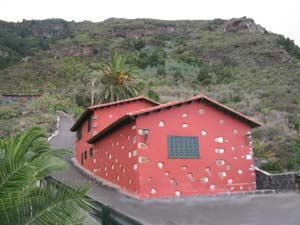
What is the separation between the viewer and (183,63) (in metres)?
71.2

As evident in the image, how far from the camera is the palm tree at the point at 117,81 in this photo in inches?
1519

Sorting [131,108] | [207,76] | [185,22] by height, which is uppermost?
[185,22]

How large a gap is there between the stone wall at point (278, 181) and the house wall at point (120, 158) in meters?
5.64

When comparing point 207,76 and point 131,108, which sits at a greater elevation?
point 207,76

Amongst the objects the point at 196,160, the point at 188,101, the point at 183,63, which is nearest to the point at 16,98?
the point at 183,63

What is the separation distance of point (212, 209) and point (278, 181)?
17.3 ft

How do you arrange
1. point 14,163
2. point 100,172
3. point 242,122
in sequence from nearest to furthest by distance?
point 14,163 → point 242,122 → point 100,172

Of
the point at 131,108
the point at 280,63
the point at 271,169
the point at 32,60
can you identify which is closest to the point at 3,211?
the point at 271,169

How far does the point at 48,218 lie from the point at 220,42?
266 ft

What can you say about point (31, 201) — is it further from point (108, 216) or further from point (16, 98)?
point (16, 98)

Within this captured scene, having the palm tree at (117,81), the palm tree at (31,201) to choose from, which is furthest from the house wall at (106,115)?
the palm tree at (31,201)

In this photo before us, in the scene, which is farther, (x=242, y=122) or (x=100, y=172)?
(x=100, y=172)

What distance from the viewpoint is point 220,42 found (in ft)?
277

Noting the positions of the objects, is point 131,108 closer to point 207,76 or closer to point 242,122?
point 242,122
